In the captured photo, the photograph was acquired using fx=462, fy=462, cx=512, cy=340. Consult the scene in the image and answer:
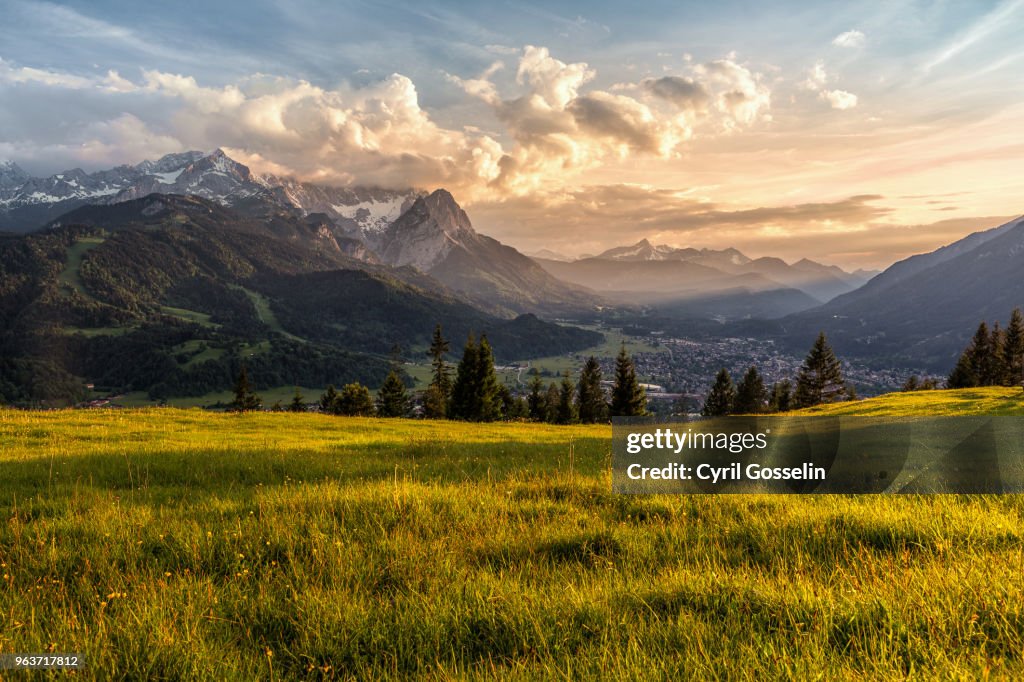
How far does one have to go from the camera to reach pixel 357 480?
8.95 metres

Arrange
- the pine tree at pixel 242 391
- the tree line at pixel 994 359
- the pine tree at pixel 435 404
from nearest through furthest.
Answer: the tree line at pixel 994 359 → the pine tree at pixel 435 404 → the pine tree at pixel 242 391

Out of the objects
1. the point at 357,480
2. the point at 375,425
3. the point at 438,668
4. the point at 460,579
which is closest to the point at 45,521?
the point at 357,480

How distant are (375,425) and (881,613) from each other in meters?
21.3

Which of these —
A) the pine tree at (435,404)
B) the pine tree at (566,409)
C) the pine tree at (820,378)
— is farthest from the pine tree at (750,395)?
the pine tree at (435,404)

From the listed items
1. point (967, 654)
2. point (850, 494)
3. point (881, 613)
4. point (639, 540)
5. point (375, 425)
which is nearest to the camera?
point (967, 654)

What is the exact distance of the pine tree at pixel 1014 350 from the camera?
64.5 m

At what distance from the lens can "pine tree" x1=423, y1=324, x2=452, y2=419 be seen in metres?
71.0

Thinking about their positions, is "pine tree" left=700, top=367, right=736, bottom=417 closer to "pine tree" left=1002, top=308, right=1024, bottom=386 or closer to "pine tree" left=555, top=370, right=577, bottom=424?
"pine tree" left=555, top=370, right=577, bottom=424

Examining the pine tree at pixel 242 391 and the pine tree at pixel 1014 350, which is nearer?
the pine tree at pixel 1014 350

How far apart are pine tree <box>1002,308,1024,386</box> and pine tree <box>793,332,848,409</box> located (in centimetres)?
2007

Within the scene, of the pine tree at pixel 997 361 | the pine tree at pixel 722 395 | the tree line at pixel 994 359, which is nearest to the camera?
the tree line at pixel 994 359

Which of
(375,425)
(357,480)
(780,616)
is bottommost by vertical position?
(375,425)

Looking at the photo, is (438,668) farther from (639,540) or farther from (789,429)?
(789,429)

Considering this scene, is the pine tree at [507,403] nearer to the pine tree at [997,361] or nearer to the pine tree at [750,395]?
the pine tree at [750,395]
